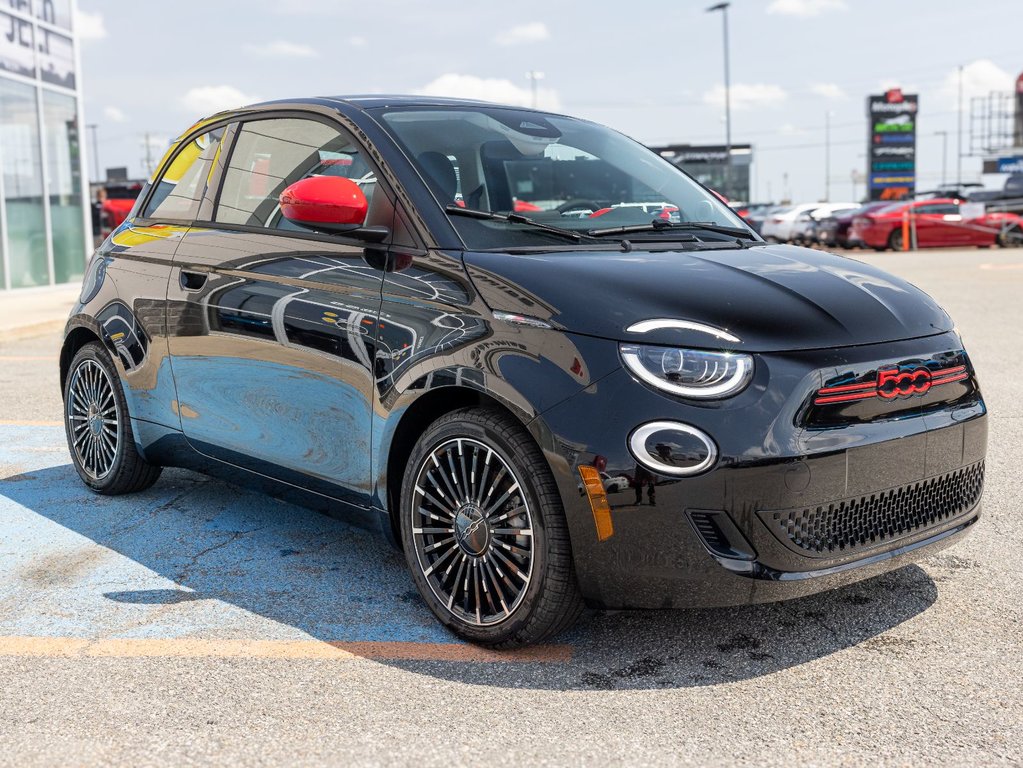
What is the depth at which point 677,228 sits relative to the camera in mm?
→ 4129

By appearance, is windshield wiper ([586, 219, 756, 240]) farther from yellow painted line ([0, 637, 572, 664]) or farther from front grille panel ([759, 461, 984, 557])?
yellow painted line ([0, 637, 572, 664])

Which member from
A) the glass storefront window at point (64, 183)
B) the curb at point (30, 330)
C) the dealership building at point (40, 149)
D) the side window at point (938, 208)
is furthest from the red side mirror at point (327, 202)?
the side window at point (938, 208)

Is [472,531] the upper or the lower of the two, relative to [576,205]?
lower

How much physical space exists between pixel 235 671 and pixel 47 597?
3.62 feet

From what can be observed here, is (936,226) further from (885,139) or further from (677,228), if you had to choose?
(885,139)

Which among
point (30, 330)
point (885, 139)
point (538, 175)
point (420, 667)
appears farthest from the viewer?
point (885, 139)

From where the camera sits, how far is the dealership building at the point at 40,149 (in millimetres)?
17984

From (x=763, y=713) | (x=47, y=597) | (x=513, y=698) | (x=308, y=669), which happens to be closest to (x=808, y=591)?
(x=763, y=713)

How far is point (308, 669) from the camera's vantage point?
3387 mm

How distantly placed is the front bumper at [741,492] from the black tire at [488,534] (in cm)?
9

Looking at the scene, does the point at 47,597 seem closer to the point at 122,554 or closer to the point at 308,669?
the point at 122,554

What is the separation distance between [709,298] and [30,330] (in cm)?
1171

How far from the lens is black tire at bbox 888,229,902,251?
29.8 metres

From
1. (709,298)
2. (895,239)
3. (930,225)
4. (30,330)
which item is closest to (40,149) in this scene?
(30,330)
